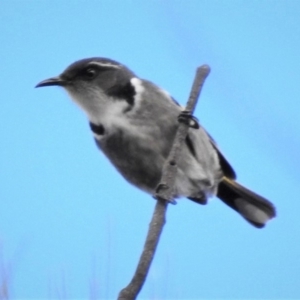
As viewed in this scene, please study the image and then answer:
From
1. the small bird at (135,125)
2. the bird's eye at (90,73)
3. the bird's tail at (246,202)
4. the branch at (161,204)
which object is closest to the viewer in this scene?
the branch at (161,204)

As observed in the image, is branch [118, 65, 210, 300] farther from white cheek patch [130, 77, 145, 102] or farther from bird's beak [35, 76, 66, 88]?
bird's beak [35, 76, 66, 88]

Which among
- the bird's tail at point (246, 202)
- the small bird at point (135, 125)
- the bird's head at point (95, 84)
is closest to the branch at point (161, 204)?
the small bird at point (135, 125)

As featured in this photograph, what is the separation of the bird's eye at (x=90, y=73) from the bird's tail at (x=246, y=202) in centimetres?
106

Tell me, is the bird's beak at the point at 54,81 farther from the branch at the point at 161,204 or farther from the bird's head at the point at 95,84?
the branch at the point at 161,204

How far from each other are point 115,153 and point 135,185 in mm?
273

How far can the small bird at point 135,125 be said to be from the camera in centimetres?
349

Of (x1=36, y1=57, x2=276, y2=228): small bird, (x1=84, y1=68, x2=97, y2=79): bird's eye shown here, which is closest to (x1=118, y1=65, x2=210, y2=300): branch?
(x1=36, y1=57, x2=276, y2=228): small bird

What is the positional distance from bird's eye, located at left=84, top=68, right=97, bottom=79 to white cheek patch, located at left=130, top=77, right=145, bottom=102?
0.19 m

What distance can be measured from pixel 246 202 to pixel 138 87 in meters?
1.17

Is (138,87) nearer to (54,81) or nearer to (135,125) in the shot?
(135,125)

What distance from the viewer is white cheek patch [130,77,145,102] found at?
3.54 metres

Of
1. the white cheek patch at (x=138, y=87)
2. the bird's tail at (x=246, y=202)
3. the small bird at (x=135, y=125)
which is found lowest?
the bird's tail at (x=246, y=202)

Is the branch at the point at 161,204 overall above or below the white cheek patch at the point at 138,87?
below

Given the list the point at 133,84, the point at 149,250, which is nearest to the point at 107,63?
the point at 133,84
